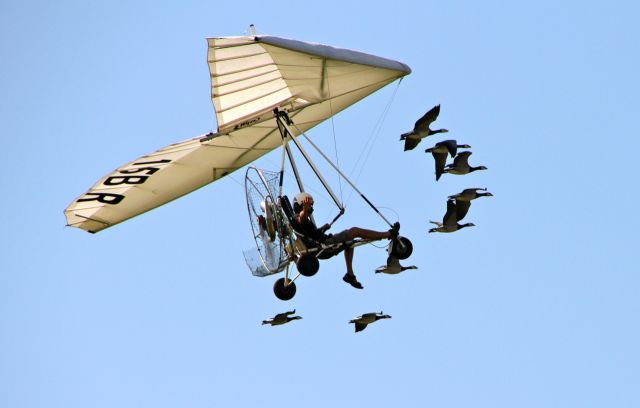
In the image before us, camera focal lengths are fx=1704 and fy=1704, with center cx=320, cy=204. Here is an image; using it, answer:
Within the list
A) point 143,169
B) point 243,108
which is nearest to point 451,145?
point 243,108

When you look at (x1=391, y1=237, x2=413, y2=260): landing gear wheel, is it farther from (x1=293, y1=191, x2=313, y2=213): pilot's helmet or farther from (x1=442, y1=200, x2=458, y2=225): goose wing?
(x1=293, y1=191, x2=313, y2=213): pilot's helmet

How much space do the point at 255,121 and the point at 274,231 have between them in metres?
2.84

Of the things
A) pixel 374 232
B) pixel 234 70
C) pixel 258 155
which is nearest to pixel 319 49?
pixel 234 70

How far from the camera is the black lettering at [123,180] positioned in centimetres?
3588

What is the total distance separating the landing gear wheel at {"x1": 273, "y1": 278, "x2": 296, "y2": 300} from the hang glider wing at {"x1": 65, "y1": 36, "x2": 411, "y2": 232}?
3345 millimetres

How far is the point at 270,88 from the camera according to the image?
33.3 m

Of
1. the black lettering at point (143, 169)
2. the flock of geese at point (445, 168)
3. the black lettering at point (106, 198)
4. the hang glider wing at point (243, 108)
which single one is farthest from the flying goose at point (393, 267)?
the black lettering at point (106, 198)

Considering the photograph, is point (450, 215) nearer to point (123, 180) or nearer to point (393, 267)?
point (393, 267)

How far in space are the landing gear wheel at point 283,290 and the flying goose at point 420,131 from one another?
355 cm

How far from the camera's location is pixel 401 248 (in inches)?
1284

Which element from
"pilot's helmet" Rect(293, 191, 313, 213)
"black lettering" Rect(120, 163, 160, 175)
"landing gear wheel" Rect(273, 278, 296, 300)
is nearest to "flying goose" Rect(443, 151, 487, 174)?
"pilot's helmet" Rect(293, 191, 313, 213)

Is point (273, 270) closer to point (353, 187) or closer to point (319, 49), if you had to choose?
point (353, 187)

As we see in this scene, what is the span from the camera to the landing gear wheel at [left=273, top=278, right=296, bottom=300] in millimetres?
33688

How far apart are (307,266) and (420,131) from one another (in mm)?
3745
